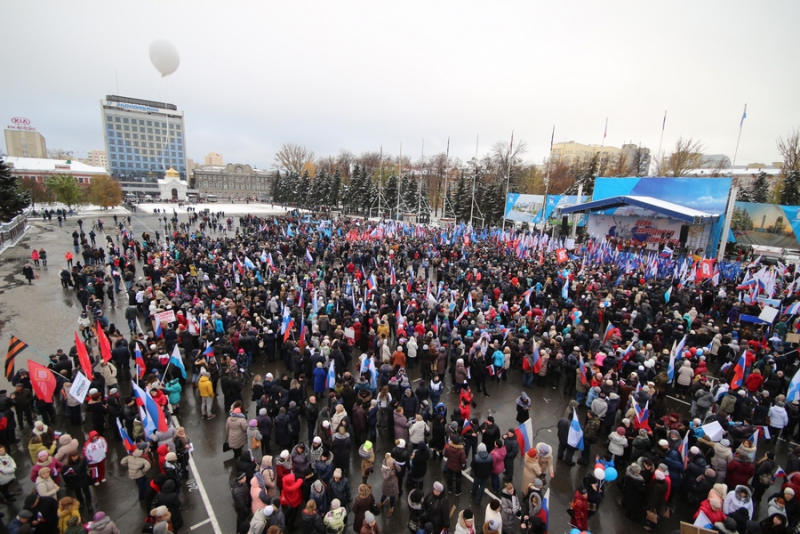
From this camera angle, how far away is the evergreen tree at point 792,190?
110 ft

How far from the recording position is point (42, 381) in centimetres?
792

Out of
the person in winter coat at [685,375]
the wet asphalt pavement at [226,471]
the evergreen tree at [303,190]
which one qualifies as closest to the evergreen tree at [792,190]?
the person in winter coat at [685,375]

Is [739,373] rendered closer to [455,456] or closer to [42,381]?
[455,456]

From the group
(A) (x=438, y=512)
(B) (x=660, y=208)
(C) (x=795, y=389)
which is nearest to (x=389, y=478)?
(A) (x=438, y=512)

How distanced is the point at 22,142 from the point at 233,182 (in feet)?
284

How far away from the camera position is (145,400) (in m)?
6.86

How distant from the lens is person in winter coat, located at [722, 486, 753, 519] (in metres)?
5.38

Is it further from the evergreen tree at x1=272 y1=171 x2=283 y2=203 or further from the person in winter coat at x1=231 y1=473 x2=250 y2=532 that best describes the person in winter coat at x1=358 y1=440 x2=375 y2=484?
the evergreen tree at x1=272 y1=171 x2=283 y2=203

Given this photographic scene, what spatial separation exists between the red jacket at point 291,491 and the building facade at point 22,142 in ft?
538

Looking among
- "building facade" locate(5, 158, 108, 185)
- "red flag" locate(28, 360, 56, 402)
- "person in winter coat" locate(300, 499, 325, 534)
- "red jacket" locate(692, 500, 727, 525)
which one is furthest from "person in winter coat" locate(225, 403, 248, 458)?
"building facade" locate(5, 158, 108, 185)

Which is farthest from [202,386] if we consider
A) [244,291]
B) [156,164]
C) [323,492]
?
[156,164]

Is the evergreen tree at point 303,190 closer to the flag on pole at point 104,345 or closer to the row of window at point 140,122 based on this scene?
the flag on pole at point 104,345

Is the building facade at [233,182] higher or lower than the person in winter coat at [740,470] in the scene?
higher

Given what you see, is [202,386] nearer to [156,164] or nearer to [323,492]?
[323,492]
